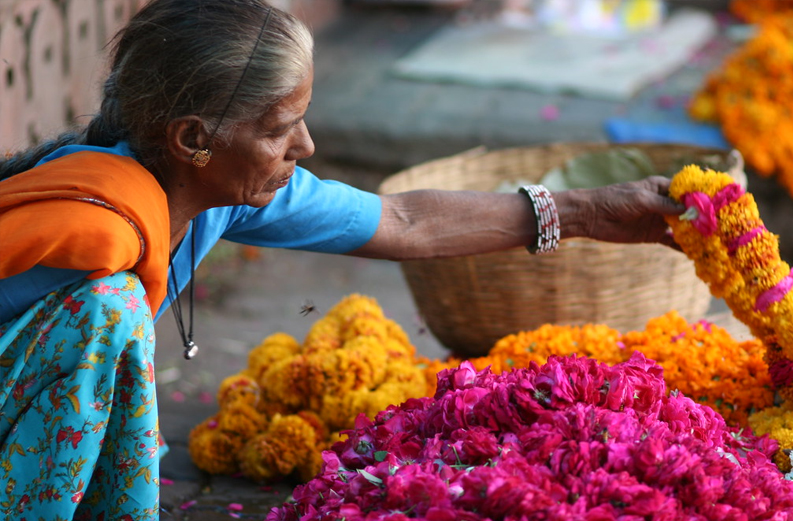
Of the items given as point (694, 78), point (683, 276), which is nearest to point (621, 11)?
point (694, 78)

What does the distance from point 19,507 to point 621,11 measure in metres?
8.37

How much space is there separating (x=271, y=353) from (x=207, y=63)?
1.17m

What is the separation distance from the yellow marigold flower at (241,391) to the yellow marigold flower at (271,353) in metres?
0.05

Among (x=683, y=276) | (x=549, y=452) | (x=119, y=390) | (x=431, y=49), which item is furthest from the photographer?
(x=431, y=49)

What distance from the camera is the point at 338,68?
6297mm

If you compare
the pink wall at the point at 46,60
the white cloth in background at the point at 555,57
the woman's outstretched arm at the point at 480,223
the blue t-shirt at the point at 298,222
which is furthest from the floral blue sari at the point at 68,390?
the white cloth in background at the point at 555,57

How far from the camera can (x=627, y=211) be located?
7.07ft

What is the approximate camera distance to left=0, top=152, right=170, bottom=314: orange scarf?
5.00 ft

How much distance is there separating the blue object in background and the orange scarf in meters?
3.52

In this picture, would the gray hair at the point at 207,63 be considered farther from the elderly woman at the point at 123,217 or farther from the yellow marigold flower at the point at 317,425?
the yellow marigold flower at the point at 317,425

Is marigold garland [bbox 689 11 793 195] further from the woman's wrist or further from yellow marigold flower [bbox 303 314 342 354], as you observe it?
yellow marigold flower [bbox 303 314 342 354]

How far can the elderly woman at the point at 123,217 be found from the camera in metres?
1.57

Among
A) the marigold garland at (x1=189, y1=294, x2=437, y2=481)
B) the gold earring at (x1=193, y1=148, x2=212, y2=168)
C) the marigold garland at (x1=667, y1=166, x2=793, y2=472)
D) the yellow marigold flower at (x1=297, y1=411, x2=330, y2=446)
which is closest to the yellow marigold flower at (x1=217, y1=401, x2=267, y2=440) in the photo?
the marigold garland at (x1=189, y1=294, x2=437, y2=481)

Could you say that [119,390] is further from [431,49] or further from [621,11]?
[621,11]
